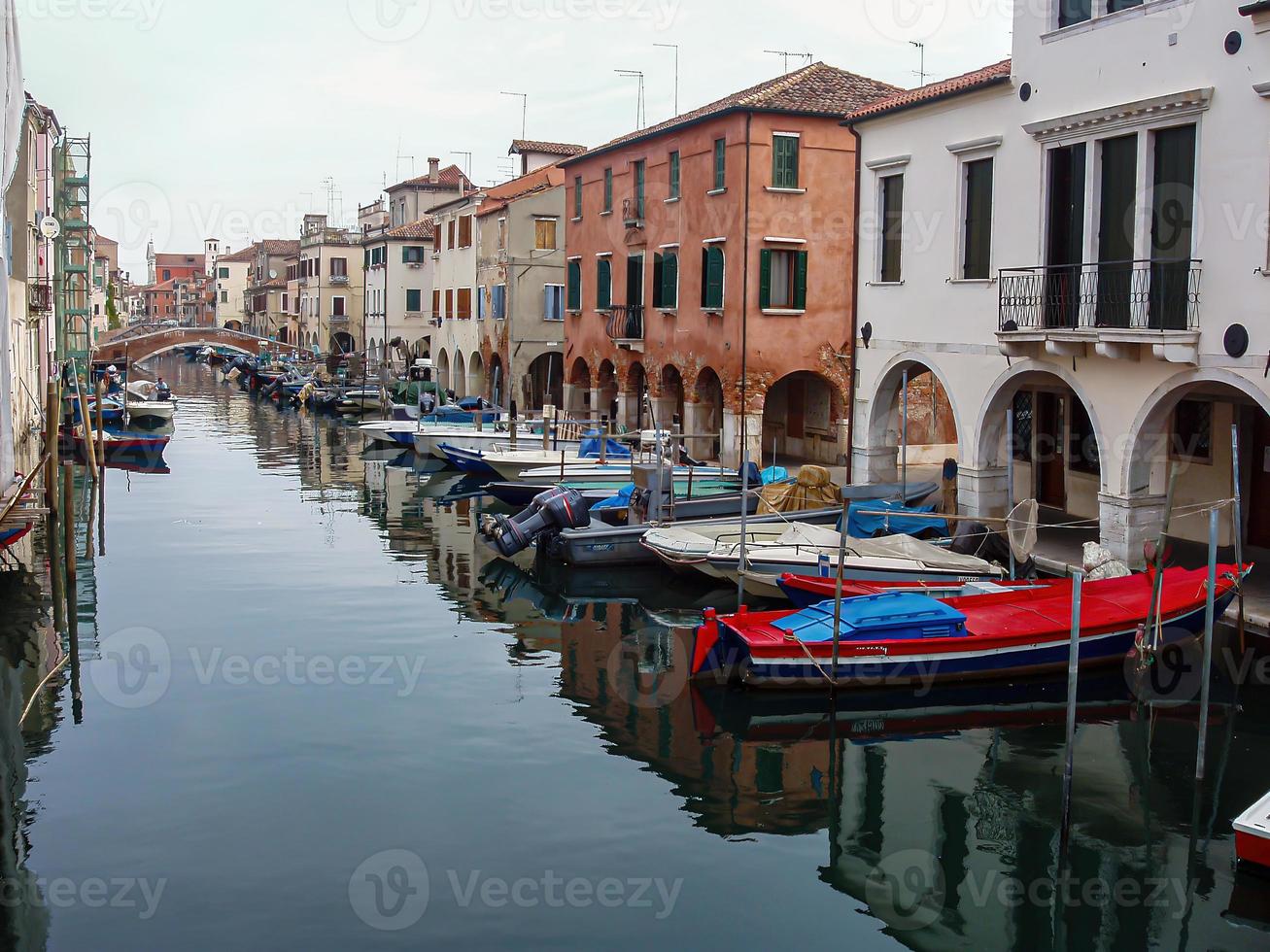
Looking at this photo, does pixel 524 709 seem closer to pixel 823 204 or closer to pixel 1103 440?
pixel 1103 440

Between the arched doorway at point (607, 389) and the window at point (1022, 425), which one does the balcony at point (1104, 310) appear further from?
the arched doorway at point (607, 389)

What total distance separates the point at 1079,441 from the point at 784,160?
416 inches

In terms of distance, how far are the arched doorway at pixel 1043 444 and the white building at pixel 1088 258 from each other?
0.14 ft

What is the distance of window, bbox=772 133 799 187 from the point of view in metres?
30.3

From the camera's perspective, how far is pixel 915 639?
50.5ft

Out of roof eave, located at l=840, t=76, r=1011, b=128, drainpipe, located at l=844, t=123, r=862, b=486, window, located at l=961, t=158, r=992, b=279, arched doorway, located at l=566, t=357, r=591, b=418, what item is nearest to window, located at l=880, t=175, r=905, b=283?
drainpipe, located at l=844, t=123, r=862, b=486


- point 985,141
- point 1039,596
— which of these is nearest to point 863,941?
point 1039,596

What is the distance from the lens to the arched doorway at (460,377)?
5503 cm

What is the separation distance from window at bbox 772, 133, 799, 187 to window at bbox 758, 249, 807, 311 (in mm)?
1608

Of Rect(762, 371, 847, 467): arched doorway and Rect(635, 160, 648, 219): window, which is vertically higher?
Rect(635, 160, 648, 219): window

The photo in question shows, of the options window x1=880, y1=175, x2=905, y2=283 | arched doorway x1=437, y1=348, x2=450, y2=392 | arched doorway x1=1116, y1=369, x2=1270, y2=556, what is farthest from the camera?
arched doorway x1=437, y1=348, x2=450, y2=392

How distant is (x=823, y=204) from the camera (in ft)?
101

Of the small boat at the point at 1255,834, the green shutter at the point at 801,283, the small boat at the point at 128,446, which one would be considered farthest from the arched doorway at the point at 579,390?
the small boat at the point at 1255,834

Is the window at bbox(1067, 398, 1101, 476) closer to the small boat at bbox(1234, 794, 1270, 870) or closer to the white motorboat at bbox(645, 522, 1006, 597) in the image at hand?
the white motorboat at bbox(645, 522, 1006, 597)
